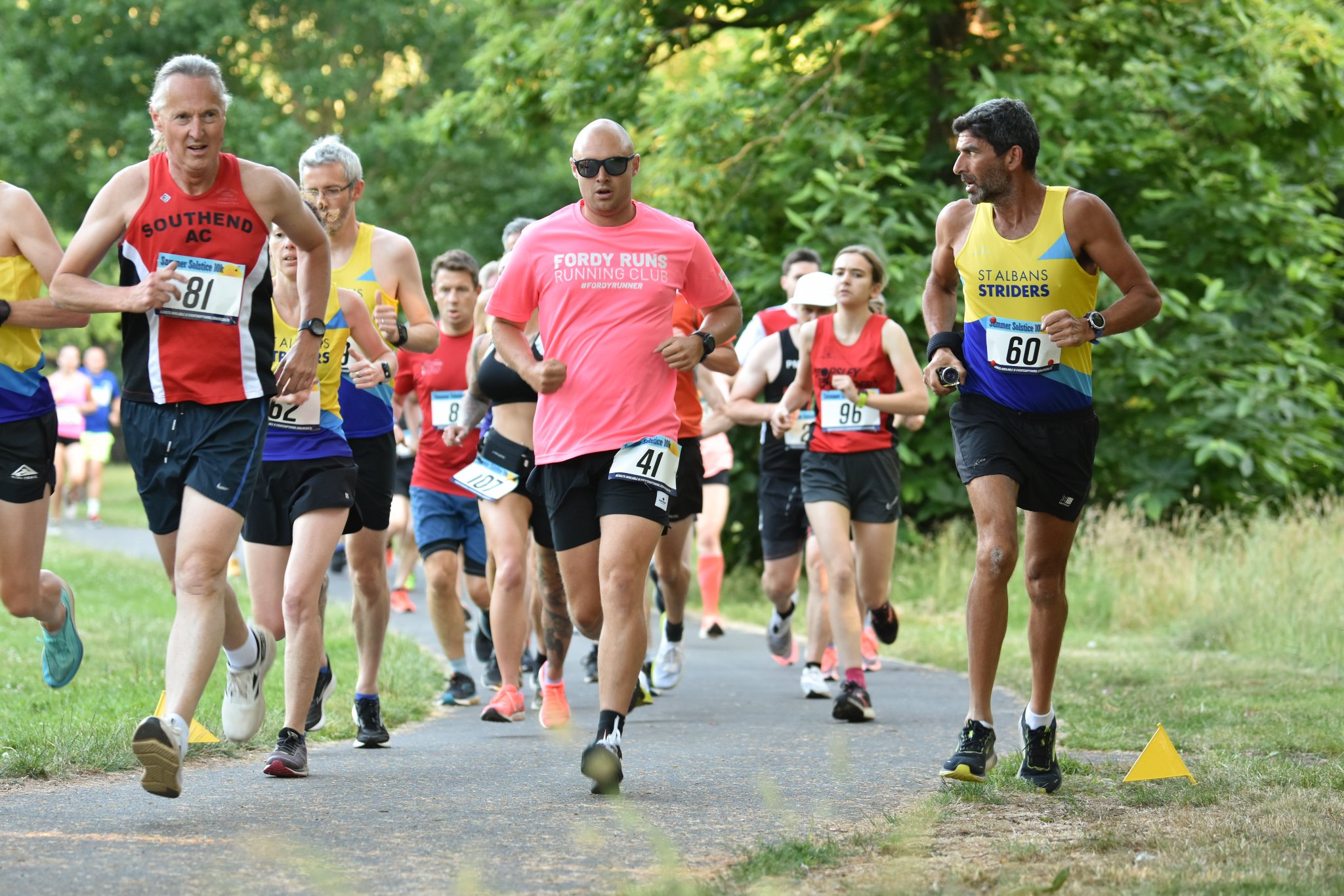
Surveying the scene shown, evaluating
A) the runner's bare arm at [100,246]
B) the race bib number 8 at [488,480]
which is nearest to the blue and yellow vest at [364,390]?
the race bib number 8 at [488,480]

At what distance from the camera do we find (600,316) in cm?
625

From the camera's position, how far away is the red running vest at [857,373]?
9.23m

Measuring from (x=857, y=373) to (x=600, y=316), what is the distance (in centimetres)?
334

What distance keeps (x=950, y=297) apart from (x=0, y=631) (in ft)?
26.9

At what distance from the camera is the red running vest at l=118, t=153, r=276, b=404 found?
18.0ft

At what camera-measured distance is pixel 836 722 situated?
8258 mm

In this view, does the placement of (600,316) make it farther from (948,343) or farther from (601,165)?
(948,343)

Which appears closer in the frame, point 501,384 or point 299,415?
point 299,415

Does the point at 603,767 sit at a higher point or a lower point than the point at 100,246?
lower

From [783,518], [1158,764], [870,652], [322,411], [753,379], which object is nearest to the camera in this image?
[1158,764]

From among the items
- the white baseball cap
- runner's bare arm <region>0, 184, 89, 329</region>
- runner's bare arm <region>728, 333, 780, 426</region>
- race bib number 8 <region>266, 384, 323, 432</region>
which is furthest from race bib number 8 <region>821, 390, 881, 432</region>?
runner's bare arm <region>0, 184, 89, 329</region>

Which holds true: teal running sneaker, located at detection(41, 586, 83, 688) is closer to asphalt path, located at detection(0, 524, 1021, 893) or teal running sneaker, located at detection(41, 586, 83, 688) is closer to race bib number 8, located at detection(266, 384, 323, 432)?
asphalt path, located at detection(0, 524, 1021, 893)

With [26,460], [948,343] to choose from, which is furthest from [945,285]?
[26,460]

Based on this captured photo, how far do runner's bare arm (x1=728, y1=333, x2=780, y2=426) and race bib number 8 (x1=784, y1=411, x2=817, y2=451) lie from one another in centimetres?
19
